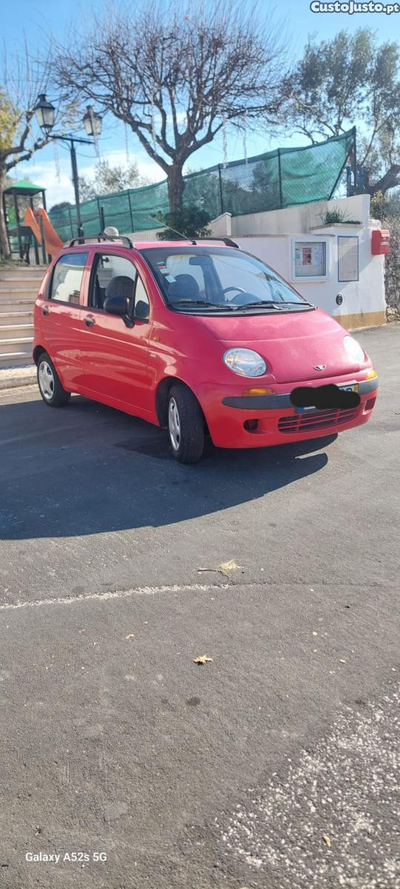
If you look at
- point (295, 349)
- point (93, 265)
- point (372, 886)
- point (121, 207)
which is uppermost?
point (121, 207)

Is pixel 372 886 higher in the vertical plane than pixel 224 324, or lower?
lower

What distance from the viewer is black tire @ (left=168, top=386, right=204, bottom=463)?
5004 millimetres

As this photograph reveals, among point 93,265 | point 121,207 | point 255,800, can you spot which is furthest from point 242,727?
point 121,207

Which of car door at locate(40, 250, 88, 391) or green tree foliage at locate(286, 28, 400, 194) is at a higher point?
green tree foliage at locate(286, 28, 400, 194)

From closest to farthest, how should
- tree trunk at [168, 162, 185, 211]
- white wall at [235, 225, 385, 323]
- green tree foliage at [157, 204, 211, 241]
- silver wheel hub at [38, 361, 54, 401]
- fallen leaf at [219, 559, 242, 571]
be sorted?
1. fallen leaf at [219, 559, 242, 571]
2. silver wheel hub at [38, 361, 54, 401]
3. white wall at [235, 225, 385, 323]
4. green tree foliage at [157, 204, 211, 241]
5. tree trunk at [168, 162, 185, 211]

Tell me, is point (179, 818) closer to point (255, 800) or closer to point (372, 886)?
point (255, 800)

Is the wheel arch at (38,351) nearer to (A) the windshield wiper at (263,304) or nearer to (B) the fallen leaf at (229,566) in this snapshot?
(A) the windshield wiper at (263,304)

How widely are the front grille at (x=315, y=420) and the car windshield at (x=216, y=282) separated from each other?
3.47 feet

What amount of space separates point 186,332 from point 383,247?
11.0m

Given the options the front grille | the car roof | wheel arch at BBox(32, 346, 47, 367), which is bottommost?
the front grille

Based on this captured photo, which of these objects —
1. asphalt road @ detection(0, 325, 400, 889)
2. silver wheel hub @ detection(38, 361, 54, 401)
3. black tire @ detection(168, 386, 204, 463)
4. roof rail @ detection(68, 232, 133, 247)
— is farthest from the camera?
silver wheel hub @ detection(38, 361, 54, 401)

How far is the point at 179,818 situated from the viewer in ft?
6.67

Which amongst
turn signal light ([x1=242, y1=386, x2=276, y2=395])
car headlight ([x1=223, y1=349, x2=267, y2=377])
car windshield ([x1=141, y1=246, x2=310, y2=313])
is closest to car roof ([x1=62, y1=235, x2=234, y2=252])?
car windshield ([x1=141, y1=246, x2=310, y2=313])

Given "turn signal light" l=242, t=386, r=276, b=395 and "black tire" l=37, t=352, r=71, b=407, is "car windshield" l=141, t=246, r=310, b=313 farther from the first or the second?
"black tire" l=37, t=352, r=71, b=407
